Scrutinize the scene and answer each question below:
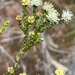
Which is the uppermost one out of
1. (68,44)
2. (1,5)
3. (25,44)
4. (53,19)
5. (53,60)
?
(1,5)

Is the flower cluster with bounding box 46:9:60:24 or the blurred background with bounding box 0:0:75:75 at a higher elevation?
the blurred background with bounding box 0:0:75:75

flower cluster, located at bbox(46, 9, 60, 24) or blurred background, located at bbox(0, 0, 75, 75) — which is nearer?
flower cluster, located at bbox(46, 9, 60, 24)

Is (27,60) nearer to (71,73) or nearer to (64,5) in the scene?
(71,73)

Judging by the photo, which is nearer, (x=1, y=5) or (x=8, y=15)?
(x=1, y=5)

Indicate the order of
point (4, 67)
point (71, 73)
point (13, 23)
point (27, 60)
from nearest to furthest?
point (71, 73)
point (4, 67)
point (27, 60)
point (13, 23)

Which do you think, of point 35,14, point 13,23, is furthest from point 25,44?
point 13,23

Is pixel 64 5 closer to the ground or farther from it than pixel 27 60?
farther from it

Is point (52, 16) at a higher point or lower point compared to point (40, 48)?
lower

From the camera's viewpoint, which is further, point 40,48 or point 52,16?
point 40,48

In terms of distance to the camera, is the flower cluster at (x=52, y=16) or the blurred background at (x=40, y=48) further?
the blurred background at (x=40, y=48)

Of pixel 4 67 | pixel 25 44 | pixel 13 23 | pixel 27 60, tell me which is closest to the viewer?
pixel 25 44

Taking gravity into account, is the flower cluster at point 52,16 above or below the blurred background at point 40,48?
below
